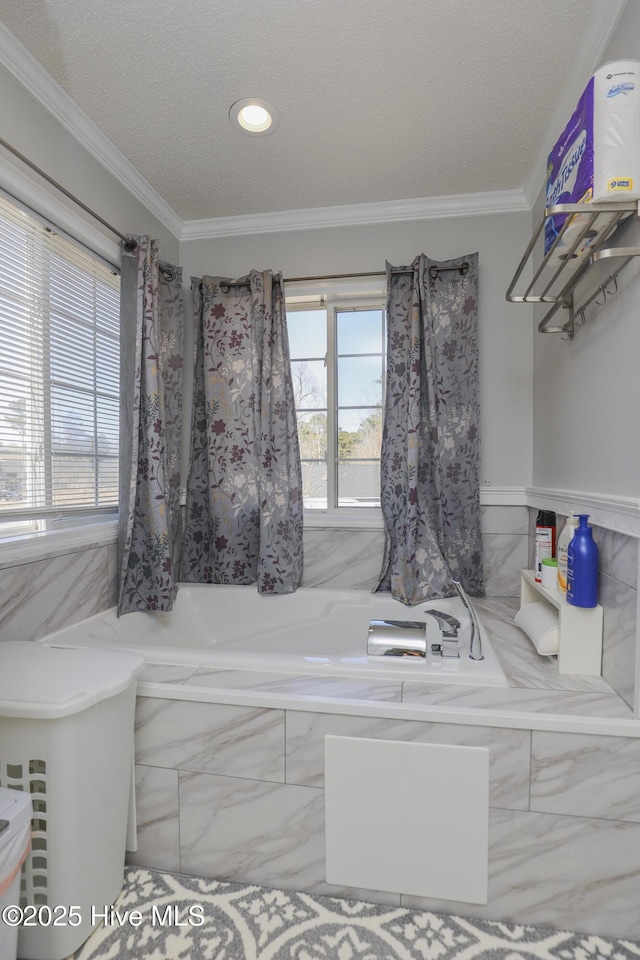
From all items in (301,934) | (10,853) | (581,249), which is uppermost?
(581,249)

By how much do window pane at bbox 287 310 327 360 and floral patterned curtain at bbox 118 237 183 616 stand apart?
0.74m

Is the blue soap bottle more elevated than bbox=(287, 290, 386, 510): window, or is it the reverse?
bbox=(287, 290, 386, 510): window

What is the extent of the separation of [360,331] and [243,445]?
0.81 metres

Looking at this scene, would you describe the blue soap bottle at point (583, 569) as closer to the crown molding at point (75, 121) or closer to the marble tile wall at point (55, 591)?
the marble tile wall at point (55, 591)

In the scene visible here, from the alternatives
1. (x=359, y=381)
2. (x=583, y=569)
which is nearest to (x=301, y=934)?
(x=583, y=569)

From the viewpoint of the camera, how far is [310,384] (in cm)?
264

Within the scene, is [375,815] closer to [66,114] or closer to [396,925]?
[396,925]

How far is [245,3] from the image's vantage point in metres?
1.40

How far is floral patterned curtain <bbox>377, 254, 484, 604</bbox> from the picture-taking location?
7.56 ft

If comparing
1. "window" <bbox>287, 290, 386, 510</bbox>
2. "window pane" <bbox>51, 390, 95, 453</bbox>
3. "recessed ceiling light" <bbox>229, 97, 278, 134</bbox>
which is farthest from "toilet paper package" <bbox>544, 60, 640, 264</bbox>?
"window pane" <bbox>51, 390, 95, 453</bbox>

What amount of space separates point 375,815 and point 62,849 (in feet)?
2.41

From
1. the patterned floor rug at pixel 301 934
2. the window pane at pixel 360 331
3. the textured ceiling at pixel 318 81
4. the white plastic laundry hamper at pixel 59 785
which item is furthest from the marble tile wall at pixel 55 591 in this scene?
the textured ceiling at pixel 318 81

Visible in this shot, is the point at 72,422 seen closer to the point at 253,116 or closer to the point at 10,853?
the point at 253,116

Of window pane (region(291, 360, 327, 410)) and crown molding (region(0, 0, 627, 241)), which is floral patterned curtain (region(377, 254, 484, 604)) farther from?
A: window pane (region(291, 360, 327, 410))
